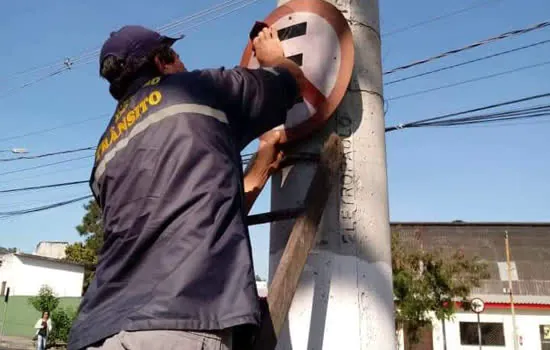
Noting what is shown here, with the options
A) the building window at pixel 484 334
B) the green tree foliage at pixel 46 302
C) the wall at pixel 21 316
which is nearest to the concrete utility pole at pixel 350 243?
the building window at pixel 484 334

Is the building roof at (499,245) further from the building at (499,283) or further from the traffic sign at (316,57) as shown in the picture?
the traffic sign at (316,57)

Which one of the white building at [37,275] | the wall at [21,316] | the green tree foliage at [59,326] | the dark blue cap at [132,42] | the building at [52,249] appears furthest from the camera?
the building at [52,249]

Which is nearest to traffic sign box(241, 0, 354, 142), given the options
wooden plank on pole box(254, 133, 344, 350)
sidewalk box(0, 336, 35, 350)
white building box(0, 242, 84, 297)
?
wooden plank on pole box(254, 133, 344, 350)

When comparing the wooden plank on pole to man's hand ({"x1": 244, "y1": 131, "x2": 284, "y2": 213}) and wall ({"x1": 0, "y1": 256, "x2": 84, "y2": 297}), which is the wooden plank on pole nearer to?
man's hand ({"x1": 244, "y1": 131, "x2": 284, "y2": 213})

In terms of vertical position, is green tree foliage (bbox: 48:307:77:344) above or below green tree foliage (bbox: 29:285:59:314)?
below

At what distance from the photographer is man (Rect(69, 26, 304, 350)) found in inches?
52.4

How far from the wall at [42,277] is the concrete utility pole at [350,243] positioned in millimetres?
33554

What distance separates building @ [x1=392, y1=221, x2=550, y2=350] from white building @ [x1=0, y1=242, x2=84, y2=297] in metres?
20.1

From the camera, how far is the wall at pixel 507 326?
23.2 metres

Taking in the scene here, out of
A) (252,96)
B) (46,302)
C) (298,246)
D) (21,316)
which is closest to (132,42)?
(252,96)

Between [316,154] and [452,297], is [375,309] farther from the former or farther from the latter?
[452,297]

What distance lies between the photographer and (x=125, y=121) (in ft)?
5.63

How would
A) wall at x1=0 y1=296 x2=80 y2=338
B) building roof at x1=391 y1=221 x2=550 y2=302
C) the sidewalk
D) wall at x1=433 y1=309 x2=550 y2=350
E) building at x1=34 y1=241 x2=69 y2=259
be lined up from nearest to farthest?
1. the sidewalk
2. wall at x1=433 y1=309 x2=550 y2=350
3. building roof at x1=391 y1=221 x2=550 y2=302
4. wall at x1=0 y1=296 x2=80 y2=338
5. building at x1=34 y1=241 x2=69 y2=259

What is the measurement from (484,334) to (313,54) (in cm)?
2460
